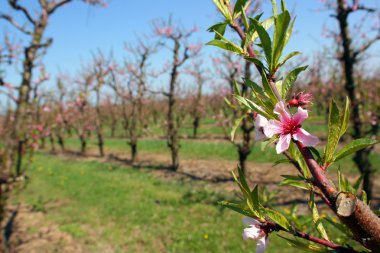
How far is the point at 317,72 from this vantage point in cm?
2452

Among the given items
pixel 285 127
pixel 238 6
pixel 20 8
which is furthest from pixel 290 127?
pixel 20 8

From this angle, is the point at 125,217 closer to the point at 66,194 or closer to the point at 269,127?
the point at 66,194

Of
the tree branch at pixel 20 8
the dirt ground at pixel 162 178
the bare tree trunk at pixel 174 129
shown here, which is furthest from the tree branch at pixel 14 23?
the bare tree trunk at pixel 174 129

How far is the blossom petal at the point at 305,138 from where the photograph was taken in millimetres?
630

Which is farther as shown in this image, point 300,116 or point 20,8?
point 20,8

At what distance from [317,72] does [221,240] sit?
21.6 metres

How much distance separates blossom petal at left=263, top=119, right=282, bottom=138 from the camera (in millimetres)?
674

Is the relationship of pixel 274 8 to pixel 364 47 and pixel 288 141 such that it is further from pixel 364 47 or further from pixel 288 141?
pixel 364 47

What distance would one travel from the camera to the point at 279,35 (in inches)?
25.8

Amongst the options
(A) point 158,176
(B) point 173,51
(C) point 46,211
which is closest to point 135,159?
(A) point 158,176

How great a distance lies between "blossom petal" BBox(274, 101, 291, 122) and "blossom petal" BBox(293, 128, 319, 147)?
0.04 m

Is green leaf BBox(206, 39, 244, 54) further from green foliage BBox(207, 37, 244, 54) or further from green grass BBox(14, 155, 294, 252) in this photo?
green grass BBox(14, 155, 294, 252)

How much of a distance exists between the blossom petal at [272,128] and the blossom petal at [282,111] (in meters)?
0.02

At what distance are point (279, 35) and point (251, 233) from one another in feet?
1.48
